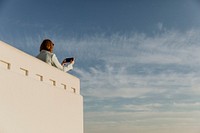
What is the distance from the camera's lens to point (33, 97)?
9023 millimetres

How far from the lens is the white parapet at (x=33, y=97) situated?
8.09m

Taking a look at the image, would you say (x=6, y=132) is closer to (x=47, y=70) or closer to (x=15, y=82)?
(x=15, y=82)

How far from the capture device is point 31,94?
29.4 feet

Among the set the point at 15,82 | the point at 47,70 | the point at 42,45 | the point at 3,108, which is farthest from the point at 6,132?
the point at 42,45

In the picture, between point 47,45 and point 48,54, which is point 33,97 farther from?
point 47,45

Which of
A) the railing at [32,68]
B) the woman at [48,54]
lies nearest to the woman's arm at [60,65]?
the woman at [48,54]

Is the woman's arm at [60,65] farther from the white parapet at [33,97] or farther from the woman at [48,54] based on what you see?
the white parapet at [33,97]

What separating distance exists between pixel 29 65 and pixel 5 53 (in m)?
0.98

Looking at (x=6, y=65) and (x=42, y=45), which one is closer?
(x=6, y=65)

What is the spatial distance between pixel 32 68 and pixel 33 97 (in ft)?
2.75

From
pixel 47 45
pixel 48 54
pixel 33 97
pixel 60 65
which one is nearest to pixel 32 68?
pixel 33 97

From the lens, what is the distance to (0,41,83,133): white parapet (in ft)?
26.5

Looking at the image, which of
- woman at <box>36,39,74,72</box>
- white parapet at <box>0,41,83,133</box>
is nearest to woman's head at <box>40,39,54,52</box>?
woman at <box>36,39,74,72</box>

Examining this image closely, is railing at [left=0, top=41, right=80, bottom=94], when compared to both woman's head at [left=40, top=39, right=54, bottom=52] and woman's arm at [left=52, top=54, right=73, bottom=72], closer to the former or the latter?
woman's arm at [left=52, top=54, right=73, bottom=72]
